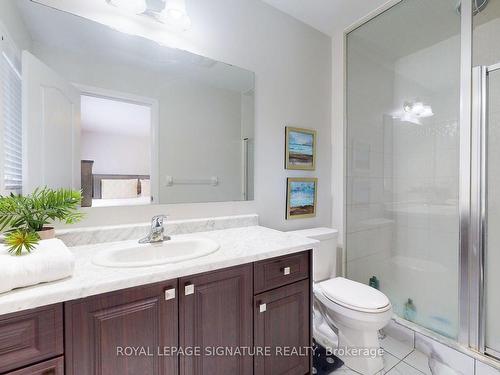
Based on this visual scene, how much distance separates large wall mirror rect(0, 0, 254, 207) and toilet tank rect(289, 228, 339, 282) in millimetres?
577

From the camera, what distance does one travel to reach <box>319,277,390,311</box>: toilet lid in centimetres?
142

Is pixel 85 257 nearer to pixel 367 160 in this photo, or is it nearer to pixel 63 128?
pixel 63 128

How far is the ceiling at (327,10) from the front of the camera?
Result: 184 cm

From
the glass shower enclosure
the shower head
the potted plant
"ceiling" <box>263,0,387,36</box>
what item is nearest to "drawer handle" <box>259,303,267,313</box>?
the potted plant

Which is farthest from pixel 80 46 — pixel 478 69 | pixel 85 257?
pixel 478 69

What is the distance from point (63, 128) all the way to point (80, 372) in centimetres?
102

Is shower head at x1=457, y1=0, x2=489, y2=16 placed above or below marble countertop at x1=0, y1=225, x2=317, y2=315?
above

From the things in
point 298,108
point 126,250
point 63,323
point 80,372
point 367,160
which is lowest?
point 80,372

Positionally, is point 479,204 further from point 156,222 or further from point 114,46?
point 114,46

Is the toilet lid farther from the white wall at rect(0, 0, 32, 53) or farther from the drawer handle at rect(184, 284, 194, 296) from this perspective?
the white wall at rect(0, 0, 32, 53)

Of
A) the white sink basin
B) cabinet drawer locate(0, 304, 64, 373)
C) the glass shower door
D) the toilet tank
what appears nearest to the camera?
cabinet drawer locate(0, 304, 64, 373)

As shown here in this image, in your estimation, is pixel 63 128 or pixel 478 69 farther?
pixel 478 69

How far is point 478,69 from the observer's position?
4.93 feet

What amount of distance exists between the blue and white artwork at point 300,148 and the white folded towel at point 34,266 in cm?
149
